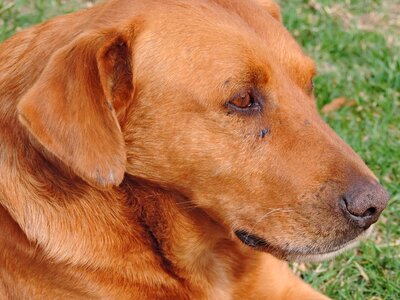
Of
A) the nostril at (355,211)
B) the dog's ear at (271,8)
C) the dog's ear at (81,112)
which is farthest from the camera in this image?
the dog's ear at (271,8)

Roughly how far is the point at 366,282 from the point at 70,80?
237cm

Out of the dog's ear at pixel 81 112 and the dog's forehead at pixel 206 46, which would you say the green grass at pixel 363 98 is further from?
the dog's ear at pixel 81 112

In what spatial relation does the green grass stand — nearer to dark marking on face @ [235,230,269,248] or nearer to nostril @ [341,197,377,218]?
dark marking on face @ [235,230,269,248]

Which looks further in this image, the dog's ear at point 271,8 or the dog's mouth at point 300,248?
the dog's ear at point 271,8

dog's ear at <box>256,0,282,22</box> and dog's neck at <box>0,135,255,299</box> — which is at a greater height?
dog's ear at <box>256,0,282,22</box>

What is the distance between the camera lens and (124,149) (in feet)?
11.1

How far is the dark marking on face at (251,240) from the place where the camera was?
11.8ft

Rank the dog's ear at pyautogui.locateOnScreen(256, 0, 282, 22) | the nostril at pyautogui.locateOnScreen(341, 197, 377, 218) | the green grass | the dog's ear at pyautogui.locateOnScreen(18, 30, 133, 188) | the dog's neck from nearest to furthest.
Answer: the dog's ear at pyautogui.locateOnScreen(18, 30, 133, 188)
the nostril at pyautogui.locateOnScreen(341, 197, 377, 218)
the dog's neck
the dog's ear at pyautogui.locateOnScreen(256, 0, 282, 22)
the green grass

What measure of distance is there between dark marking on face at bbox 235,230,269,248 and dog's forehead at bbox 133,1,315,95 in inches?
25.6

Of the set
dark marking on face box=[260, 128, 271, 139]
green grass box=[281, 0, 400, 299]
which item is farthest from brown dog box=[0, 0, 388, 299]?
green grass box=[281, 0, 400, 299]

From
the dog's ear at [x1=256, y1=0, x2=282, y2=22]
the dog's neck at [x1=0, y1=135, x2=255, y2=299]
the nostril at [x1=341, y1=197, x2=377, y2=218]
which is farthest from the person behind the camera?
the dog's ear at [x1=256, y1=0, x2=282, y2=22]

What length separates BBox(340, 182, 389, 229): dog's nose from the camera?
3.33 metres

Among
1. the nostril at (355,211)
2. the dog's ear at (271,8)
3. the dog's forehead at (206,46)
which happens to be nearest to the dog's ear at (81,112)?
the dog's forehead at (206,46)

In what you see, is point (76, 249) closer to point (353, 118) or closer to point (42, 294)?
point (42, 294)
